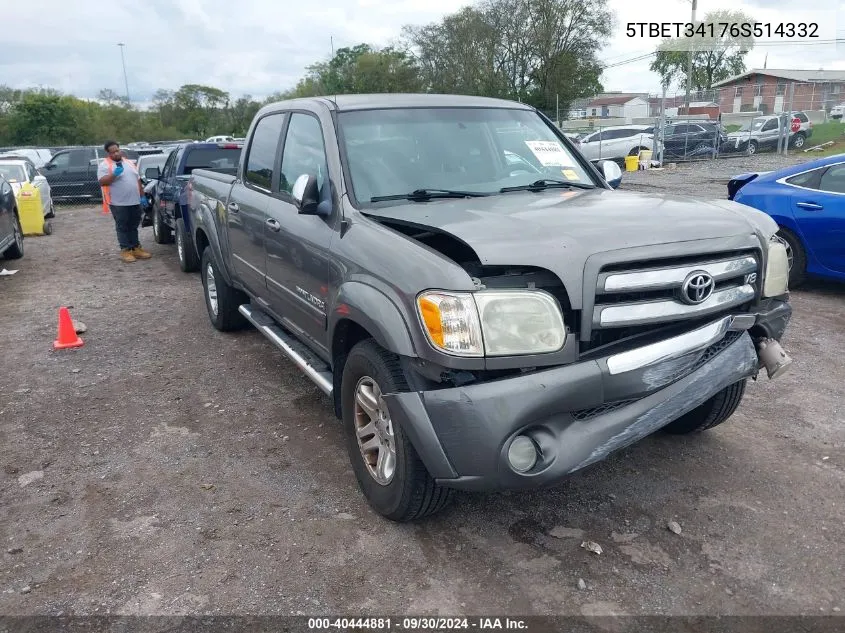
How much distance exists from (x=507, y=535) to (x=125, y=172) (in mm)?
8764

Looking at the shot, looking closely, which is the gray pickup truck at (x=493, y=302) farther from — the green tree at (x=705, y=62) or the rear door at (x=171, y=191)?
the green tree at (x=705, y=62)

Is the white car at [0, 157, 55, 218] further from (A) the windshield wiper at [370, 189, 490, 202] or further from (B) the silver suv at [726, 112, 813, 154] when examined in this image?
(B) the silver suv at [726, 112, 813, 154]

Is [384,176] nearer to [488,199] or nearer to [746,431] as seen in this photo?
[488,199]

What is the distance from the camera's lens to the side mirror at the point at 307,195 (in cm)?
365

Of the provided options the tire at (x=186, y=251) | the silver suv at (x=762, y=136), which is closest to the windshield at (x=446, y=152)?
the tire at (x=186, y=251)

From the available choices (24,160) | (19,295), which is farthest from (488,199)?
(24,160)

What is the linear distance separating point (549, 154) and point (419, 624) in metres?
2.88

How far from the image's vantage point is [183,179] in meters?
9.64

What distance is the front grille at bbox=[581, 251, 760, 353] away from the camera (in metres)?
2.80

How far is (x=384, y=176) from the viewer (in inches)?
151

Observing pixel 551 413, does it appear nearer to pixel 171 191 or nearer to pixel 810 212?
pixel 810 212

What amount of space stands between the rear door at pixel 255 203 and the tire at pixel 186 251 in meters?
4.26

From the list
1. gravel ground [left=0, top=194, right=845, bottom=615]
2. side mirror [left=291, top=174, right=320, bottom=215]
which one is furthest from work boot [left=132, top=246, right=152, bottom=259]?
side mirror [left=291, top=174, right=320, bottom=215]

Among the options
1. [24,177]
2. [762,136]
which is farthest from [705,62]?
[24,177]
